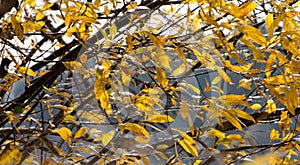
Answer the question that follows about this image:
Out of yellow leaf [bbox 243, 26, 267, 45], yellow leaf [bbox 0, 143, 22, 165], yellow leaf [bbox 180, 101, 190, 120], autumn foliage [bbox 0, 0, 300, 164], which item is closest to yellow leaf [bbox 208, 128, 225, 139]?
autumn foliage [bbox 0, 0, 300, 164]

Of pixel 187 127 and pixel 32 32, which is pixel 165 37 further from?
pixel 32 32

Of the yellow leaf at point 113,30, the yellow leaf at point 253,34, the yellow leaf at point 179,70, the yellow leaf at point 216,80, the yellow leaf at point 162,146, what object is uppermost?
the yellow leaf at point 113,30

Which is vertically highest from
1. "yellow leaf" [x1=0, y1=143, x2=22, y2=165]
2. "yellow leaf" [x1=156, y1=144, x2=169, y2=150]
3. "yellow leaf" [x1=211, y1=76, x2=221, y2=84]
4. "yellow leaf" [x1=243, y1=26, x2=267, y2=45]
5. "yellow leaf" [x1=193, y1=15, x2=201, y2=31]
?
"yellow leaf" [x1=193, y1=15, x2=201, y2=31]

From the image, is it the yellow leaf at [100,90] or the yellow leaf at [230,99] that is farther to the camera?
the yellow leaf at [230,99]

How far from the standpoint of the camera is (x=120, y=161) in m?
0.93

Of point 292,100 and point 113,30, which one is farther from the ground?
point 113,30

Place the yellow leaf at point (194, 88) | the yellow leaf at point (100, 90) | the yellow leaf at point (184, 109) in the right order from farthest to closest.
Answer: the yellow leaf at point (194, 88)
the yellow leaf at point (184, 109)
the yellow leaf at point (100, 90)

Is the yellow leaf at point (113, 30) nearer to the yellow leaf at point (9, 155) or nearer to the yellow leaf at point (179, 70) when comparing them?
the yellow leaf at point (179, 70)

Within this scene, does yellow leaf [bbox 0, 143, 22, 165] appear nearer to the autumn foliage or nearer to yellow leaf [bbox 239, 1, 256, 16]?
the autumn foliage

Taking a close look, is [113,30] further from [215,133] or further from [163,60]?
[215,133]

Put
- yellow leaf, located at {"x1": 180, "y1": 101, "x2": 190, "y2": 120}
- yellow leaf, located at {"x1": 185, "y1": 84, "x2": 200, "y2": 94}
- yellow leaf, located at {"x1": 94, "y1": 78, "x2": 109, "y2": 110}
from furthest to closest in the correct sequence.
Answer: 1. yellow leaf, located at {"x1": 185, "y1": 84, "x2": 200, "y2": 94}
2. yellow leaf, located at {"x1": 180, "y1": 101, "x2": 190, "y2": 120}
3. yellow leaf, located at {"x1": 94, "y1": 78, "x2": 109, "y2": 110}

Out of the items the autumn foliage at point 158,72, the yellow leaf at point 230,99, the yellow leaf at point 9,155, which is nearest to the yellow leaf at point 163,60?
the autumn foliage at point 158,72

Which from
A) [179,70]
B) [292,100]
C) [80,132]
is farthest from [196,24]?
[80,132]

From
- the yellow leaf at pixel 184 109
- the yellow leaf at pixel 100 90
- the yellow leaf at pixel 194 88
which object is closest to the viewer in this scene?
the yellow leaf at pixel 100 90
